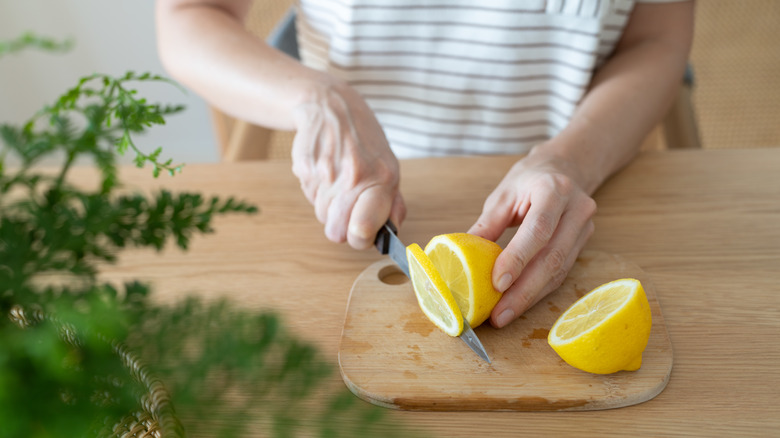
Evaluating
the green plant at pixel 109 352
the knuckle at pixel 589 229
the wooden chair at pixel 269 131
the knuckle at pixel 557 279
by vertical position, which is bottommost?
the wooden chair at pixel 269 131

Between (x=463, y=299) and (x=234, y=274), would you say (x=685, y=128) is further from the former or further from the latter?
(x=234, y=274)

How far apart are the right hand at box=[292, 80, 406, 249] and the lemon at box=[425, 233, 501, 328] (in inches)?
5.0

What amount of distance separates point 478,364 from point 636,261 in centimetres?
28

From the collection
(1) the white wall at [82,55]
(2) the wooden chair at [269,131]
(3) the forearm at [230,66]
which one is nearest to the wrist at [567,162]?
(3) the forearm at [230,66]

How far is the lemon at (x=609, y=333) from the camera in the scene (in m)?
0.56

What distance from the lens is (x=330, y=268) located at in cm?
78

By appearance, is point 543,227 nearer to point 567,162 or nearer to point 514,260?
point 514,260

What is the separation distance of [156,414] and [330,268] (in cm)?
47

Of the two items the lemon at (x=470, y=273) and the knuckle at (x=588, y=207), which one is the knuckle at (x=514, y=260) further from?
the knuckle at (x=588, y=207)

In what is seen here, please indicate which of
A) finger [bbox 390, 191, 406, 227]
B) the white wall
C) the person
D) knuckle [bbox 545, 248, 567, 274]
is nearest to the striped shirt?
the person

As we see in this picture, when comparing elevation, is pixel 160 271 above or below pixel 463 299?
below

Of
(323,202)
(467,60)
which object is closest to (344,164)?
(323,202)

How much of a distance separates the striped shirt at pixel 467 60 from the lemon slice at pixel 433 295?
0.52 m

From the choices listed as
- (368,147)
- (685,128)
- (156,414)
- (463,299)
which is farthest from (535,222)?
(685,128)
